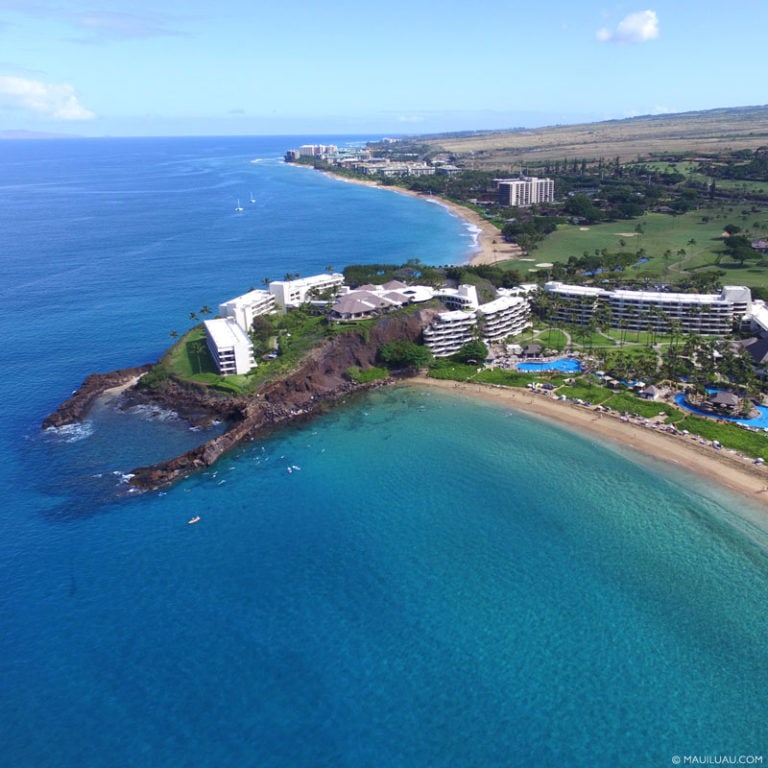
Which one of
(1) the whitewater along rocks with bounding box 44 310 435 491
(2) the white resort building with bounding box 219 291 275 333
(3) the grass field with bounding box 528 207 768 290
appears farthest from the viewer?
(3) the grass field with bounding box 528 207 768 290

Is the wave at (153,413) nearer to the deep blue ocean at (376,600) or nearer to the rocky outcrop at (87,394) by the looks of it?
the deep blue ocean at (376,600)

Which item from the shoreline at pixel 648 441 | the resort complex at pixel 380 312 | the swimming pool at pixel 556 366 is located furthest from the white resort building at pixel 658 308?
the shoreline at pixel 648 441

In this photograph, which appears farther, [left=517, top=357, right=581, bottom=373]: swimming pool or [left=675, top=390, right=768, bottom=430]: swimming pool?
[left=517, top=357, right=581, bottom=373]: swimming pool

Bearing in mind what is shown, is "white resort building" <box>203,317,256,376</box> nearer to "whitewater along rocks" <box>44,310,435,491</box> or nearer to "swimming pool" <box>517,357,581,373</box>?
"whitewater along rocks" <box>44,310,435,491</box>

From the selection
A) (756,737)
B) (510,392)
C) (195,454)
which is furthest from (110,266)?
(756,737)

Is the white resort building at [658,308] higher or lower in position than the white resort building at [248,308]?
lower

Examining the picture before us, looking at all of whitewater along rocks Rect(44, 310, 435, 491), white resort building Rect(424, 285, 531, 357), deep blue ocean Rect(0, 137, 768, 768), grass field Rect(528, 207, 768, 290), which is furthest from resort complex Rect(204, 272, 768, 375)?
grass field Rect(528, 207, 768, 290)

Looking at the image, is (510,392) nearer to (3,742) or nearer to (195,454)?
(195,454)

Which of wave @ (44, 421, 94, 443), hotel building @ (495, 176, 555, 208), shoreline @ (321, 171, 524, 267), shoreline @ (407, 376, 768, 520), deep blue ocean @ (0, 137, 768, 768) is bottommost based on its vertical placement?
deep blue ocean @ (0, 137, 768, 768)
